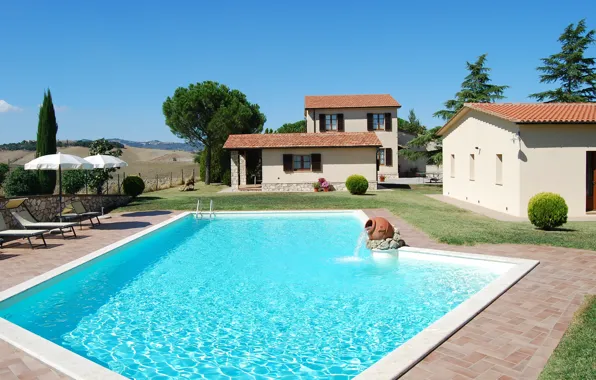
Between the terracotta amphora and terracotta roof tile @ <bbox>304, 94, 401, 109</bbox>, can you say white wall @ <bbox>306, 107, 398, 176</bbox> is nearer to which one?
terracotta roof tile @ <bbox>304, 94, 401, 109</bbox>

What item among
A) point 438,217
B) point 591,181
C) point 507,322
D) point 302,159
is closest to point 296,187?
point 302,159

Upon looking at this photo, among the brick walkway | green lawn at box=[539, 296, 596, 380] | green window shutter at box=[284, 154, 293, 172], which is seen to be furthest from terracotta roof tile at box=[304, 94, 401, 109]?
green lawn at box=[539, 296, 596, 380]

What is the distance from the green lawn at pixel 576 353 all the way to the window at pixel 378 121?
3493cm

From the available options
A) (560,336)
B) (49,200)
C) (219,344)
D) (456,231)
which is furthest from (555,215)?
(49,200)

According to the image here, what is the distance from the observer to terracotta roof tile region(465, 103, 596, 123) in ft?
50.8

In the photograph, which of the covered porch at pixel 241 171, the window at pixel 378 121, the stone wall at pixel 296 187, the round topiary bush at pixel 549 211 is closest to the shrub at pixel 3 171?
the covered porch at pixel 241 171

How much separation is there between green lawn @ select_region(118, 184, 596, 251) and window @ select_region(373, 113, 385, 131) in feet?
56.1

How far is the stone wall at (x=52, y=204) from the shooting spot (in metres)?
13.6

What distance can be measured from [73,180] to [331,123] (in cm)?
2271

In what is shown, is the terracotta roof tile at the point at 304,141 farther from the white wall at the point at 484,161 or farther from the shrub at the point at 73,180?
the shrub at the point at 73,180

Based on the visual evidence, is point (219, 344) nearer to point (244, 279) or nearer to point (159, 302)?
point (159, 302)

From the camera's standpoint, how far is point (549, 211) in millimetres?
12500

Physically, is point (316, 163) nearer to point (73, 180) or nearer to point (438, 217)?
point (438, 217)

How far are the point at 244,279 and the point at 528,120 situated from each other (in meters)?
11.9
